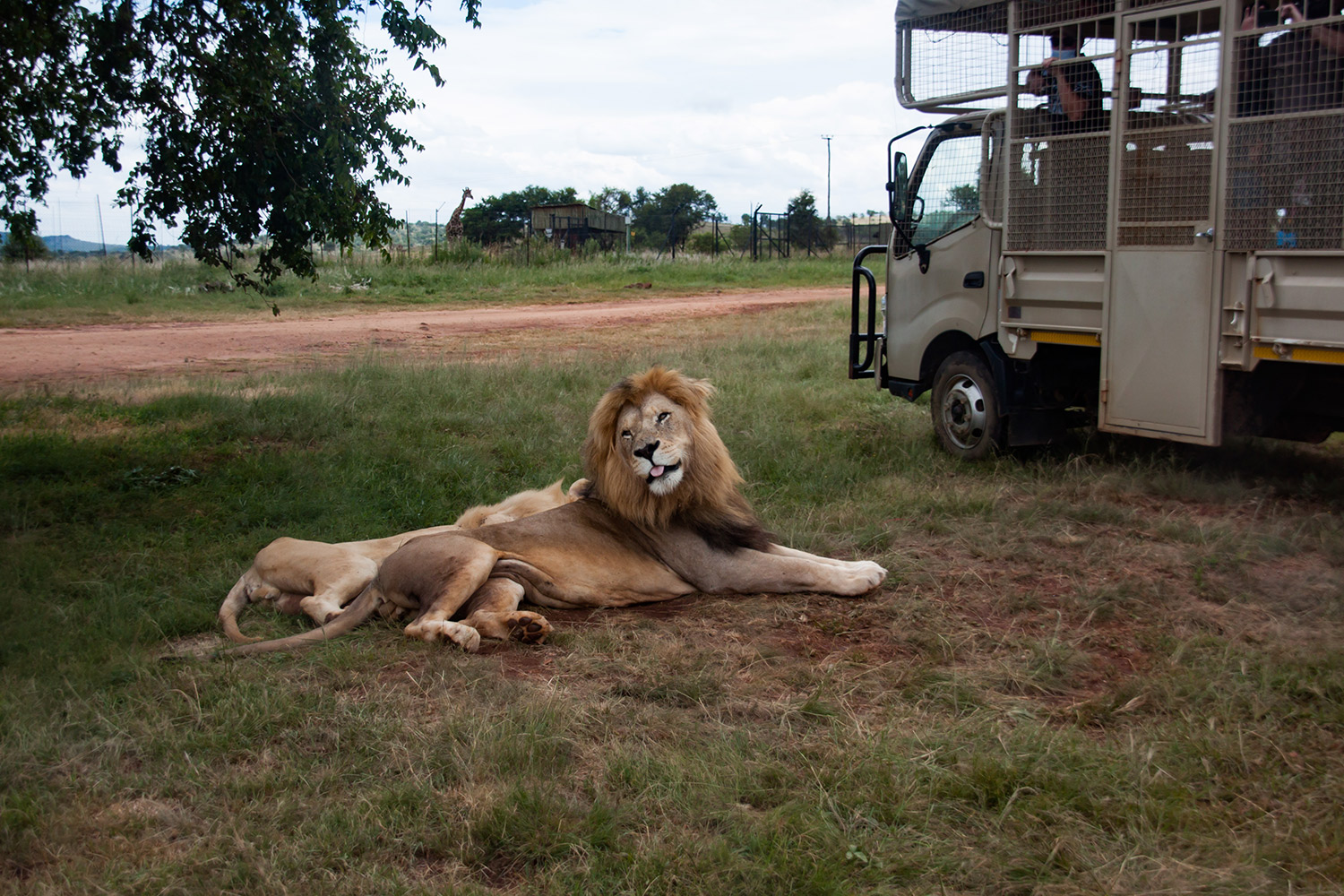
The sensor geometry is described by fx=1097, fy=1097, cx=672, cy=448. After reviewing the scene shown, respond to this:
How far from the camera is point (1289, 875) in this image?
9.20ft

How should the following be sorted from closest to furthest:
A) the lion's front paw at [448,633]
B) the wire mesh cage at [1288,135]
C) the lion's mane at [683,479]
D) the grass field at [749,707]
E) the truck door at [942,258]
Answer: the grass field at [749,707]
the lion's front paw at [448,633]
the lion's mane at [683,479]
the wire mesh cage at [1288,135]
the truck door at [942,258]

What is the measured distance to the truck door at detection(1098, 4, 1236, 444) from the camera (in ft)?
20.3

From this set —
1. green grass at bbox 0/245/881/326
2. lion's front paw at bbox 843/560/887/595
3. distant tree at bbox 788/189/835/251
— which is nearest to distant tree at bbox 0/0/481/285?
lion's front paw at bbox 843/560/887/595

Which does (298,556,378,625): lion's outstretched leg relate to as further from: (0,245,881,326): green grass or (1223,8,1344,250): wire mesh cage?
(0,245,881,326): green grass

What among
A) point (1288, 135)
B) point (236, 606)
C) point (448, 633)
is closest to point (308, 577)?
point (236, 606)

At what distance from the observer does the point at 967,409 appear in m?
8.02

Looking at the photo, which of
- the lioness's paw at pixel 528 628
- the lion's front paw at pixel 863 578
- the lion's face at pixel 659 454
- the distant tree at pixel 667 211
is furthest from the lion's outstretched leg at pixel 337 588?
the distant tree at pixel 667 211

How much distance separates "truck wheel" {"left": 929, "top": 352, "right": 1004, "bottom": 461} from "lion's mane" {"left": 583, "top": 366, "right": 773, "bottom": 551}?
2.97 m

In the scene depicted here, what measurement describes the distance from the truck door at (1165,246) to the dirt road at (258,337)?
9.62 m

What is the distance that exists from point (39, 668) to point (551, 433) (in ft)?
16.2

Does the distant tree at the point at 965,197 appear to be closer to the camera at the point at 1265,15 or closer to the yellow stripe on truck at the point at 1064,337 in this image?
the yellow stripe on truck at the point at 1064,337

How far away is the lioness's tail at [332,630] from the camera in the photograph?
4.64m

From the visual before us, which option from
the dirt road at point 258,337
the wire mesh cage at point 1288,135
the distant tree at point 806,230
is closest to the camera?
the wire mesh cage at point 1288,135

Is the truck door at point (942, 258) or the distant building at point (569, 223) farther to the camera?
the distant building at point (569, 223)
